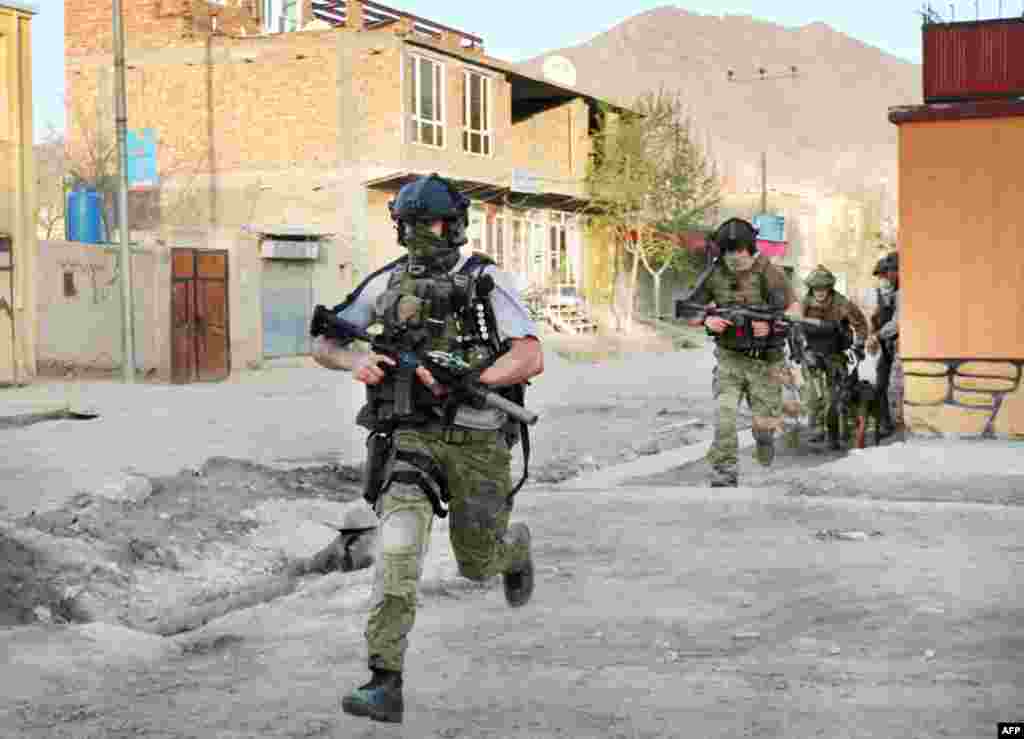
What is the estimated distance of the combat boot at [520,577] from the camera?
5789 millimetres

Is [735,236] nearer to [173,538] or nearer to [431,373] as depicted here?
[173,538]

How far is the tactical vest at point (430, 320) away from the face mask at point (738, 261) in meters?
5.05

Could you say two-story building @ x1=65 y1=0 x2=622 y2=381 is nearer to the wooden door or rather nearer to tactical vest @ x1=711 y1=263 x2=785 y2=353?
the wooden door

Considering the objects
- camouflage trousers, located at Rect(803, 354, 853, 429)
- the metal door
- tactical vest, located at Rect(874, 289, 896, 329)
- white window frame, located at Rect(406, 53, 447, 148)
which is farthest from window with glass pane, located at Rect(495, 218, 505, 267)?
camouflage trousers, located at Rect(803, 354, 853, 429)

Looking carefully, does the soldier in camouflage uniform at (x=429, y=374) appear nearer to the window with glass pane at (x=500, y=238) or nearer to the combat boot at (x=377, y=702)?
the combat boot at (x=377, y=702)


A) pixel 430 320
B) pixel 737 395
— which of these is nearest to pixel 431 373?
pixel 430 320

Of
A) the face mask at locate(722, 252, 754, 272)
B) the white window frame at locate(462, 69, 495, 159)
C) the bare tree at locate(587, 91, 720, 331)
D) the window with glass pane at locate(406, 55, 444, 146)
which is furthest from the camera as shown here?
the bare tree at locate(587, 91, 720, 331)

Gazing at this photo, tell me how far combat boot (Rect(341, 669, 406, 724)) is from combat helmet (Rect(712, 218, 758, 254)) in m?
5.75

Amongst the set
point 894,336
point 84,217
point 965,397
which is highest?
point 84,217

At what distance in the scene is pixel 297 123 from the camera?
35.9 meters

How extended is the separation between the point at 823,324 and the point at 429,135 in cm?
2560

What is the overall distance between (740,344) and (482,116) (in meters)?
30.3

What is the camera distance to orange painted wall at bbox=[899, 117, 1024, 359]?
11.8m

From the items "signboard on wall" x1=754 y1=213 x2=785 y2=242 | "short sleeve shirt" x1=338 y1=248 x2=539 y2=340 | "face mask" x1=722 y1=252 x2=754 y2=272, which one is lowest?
"short sleeve shirt" x1=338 y1=248 x2=539 y2=340
